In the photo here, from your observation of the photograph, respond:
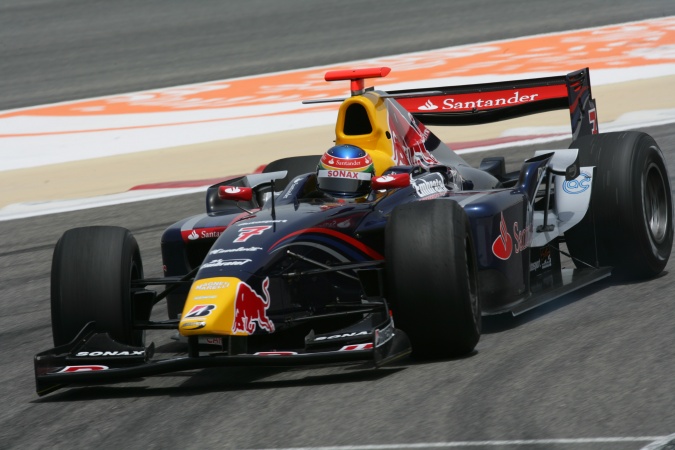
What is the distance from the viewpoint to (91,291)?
6969 millimetres

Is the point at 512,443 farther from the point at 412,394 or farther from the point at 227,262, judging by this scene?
the point at 227,262

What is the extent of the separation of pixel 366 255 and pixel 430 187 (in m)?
0.98

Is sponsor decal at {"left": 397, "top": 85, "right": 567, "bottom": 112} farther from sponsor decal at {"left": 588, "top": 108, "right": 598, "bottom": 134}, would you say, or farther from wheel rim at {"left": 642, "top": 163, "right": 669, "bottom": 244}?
wheel rim at {"left": 642, "top": 163, "right": 669, "bottom": 244}

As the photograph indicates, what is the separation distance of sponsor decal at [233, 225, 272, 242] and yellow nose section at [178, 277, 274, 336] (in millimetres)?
371

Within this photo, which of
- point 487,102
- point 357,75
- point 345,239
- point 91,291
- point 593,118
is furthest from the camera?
point 487,102

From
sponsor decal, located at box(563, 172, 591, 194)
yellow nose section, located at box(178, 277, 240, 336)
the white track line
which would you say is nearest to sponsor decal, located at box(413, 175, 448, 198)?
sponsor decal, located at box(563, 172, 591, 194)

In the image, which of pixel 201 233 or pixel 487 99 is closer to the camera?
pixel 201 233

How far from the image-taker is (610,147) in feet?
28.6

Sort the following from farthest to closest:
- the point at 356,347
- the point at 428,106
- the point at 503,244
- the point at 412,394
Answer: the point at 428,106 → the point at 503,244 → the point at 356,347 → the point at 412,394

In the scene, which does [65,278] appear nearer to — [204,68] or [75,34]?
[204,68]

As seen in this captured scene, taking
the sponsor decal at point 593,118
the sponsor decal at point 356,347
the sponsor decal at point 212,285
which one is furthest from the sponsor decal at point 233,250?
the sponsor decal at point 593,118

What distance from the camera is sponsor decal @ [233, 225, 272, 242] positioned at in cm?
695

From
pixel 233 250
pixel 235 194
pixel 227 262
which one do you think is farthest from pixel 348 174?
pixel 227 262

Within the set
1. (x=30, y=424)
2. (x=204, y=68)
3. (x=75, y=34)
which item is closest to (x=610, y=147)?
(x=30, y=424)
